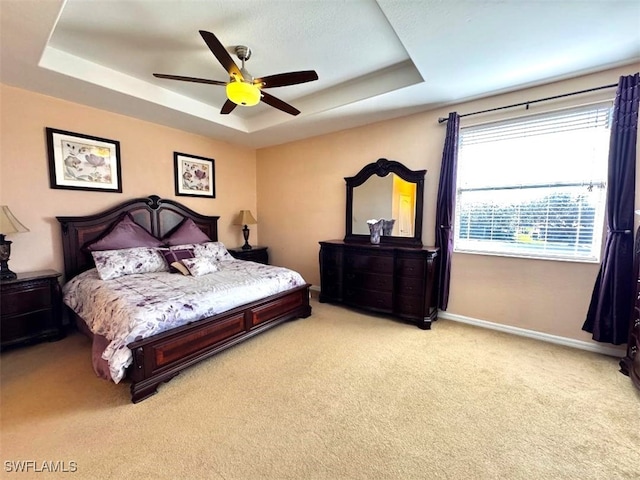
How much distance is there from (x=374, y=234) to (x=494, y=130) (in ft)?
5.84

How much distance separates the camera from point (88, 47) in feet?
8.02

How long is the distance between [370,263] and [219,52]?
262 cm

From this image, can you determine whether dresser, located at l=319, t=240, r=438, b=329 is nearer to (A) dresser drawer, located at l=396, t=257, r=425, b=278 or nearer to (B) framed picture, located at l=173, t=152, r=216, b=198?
(A) dresser drawer, located at l=396, t=257, r=425, b=278

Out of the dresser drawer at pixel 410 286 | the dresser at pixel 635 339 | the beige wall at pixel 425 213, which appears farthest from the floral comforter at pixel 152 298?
the dresser at pixel 635 339

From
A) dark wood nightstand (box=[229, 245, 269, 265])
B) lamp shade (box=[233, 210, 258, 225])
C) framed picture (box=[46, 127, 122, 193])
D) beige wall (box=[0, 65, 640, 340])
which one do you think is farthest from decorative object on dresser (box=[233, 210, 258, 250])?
framed picture (box=[46, 127, 122, 193])

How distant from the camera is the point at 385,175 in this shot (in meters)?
3.70

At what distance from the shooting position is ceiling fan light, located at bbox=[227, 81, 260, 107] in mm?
2189

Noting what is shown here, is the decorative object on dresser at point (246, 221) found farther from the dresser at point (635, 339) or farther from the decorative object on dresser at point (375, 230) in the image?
the dresser at point (635, 339)

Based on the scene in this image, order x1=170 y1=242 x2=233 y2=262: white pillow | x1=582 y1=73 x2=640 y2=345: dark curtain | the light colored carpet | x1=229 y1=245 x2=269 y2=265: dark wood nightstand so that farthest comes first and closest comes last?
1. x1=229 y1=245 x2=269 y2=265: dark wood nightstand
2. x1=170 y1=242 x2=233 y2=262: white pillow
3. x1=582 y1=73 x2=640 y2=345: dark curtain
4. the light colored carpet

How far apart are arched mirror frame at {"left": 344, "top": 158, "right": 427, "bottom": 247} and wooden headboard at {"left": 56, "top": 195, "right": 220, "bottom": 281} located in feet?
7.65

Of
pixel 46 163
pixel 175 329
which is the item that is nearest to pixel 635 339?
pixel 175 329

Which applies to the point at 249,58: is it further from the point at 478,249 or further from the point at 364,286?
the point at 478,249

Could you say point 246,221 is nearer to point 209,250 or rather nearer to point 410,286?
point 209,250

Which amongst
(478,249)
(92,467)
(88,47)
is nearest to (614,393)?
(478,249)
